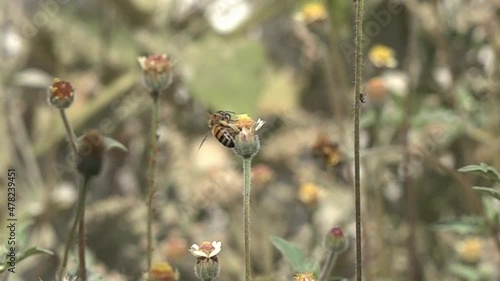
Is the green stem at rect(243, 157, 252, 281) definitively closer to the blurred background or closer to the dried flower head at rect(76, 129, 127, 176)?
the dried flower head at rect(76, 129, 127, 176)

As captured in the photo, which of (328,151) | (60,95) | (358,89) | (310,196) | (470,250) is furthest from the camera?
(470,250)

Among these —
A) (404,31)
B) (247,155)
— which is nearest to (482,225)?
(247,155)

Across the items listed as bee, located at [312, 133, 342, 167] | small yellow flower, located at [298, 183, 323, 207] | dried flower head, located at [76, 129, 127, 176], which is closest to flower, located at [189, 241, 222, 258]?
dried flower head, located at [76, 129, 127, 176]

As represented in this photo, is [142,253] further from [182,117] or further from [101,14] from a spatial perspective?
[101,14]

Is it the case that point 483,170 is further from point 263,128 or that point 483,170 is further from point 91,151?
point 263,128

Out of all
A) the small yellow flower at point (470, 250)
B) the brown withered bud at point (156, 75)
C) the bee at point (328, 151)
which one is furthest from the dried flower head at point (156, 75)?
the small yellow flower at point (470, 250)

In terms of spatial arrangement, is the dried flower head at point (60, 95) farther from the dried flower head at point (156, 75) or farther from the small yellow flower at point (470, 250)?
the small yellow flower at point (470, 250)

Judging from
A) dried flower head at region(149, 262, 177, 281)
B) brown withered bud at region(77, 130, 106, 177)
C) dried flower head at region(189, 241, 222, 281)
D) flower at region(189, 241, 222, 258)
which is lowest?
dried flower head at region(149, 262, 177, 281)

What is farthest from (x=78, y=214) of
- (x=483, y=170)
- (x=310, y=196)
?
(x=310, y=196)
